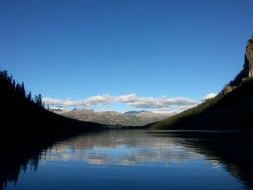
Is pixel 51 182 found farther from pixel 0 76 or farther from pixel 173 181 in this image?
pixel 0 76

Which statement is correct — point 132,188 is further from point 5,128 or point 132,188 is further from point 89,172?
point 5,128

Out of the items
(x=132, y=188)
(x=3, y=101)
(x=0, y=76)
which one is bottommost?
(x=132, y=188)

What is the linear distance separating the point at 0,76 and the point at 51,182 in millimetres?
161115

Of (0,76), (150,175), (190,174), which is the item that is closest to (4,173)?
(150,175)

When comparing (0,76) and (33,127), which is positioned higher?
(0,76)


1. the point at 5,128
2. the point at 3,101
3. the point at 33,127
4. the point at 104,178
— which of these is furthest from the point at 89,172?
the point at 33,127

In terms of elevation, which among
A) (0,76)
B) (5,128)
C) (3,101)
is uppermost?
(0,76)

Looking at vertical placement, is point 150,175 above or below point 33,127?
below

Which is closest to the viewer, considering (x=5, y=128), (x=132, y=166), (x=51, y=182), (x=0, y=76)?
(x=51, y=182)

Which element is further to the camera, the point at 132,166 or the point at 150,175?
the point at 132,166

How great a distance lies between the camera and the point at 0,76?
179375 mm

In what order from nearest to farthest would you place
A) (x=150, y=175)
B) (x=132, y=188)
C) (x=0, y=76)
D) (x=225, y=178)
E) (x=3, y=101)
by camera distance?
(x=132, y=188), (x=225, y=178), (x=150, y=175), (x=3, y=101), (x=0, y=76)

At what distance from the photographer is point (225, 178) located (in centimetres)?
2888

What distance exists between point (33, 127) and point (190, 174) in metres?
159
